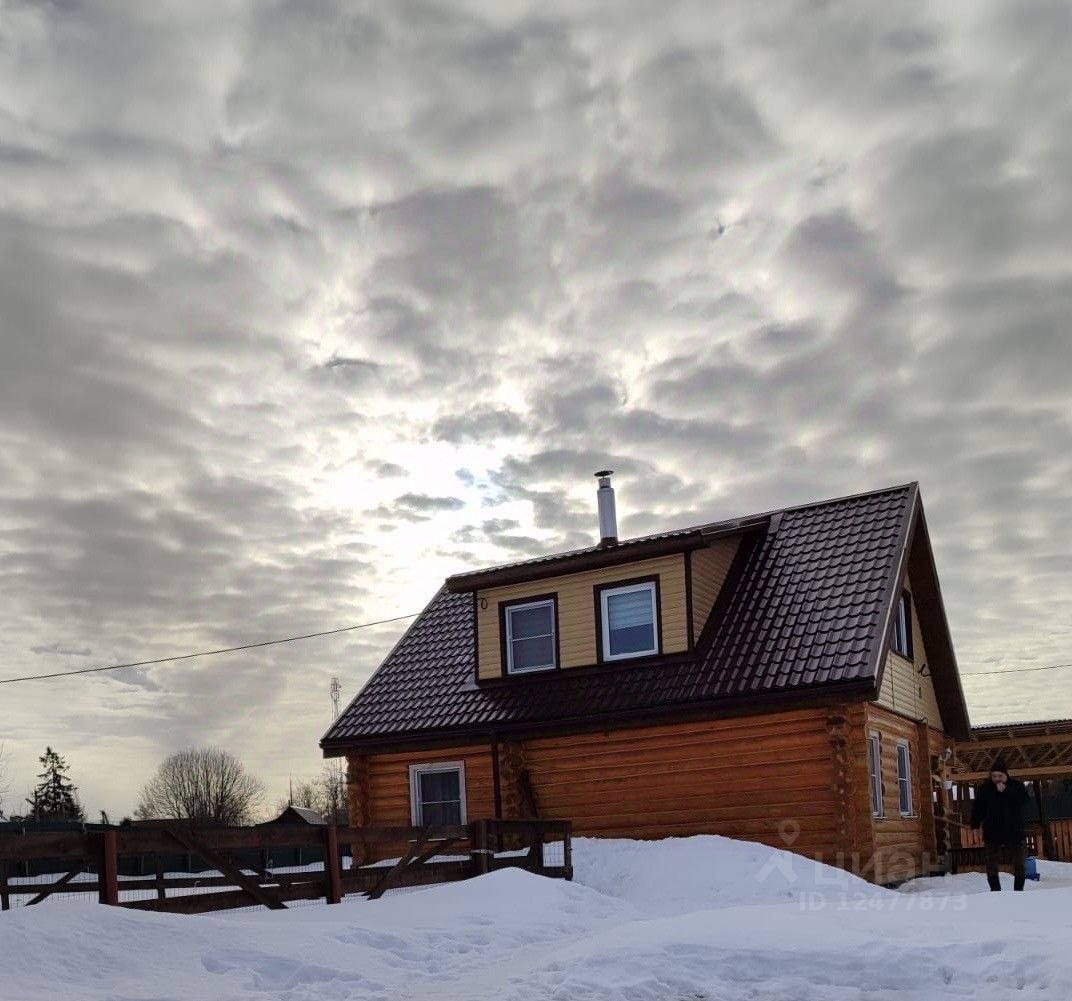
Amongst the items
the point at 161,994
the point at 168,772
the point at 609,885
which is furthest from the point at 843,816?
the point at 168,772

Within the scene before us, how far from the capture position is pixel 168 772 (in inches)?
2685

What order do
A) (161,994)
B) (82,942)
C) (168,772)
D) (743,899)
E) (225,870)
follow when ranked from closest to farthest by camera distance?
(161,994)
(82,942)
(225,870)
(743,899)
(168,772)

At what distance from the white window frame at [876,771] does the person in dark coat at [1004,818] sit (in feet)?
13.2

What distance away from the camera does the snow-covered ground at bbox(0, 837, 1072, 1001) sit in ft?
29.2

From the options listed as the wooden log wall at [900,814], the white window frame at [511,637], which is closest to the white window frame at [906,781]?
the wooden log wall at [900,814]

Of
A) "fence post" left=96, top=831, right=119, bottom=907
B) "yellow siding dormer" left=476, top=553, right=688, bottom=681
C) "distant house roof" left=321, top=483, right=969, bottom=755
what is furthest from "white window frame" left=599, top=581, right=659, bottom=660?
"fence post" left=96, top=831, right=119, bottom=907

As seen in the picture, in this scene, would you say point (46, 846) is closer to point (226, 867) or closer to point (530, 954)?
point (226, 867)

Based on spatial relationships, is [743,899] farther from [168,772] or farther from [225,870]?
[168,772]

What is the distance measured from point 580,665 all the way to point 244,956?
12.4 m

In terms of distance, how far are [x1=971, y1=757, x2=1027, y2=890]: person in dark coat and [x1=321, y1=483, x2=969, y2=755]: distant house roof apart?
3.22m

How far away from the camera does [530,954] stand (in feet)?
38.1

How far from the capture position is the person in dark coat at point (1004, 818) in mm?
15008

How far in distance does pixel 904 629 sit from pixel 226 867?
14.6 meters

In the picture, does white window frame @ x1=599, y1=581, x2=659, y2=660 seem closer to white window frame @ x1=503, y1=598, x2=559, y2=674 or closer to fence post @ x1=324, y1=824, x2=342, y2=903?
white window frame @ x1=503, y1=598, x2=559, y2=674
